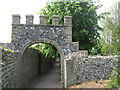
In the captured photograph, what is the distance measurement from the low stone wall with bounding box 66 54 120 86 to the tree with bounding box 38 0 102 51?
11.7 feet

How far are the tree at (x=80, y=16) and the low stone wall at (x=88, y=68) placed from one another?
3559 mm

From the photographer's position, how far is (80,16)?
39.6ft

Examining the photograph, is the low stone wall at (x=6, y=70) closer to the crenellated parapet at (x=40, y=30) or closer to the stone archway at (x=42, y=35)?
the stone archway at (x=42, y=35)

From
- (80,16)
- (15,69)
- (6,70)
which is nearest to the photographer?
(6,70)

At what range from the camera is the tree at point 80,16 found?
1169 cm

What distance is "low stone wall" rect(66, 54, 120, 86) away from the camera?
823 centimetres

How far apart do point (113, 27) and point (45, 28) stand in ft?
14.7

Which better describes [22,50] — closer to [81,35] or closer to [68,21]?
[68,21]

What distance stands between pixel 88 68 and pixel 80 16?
5343 mm

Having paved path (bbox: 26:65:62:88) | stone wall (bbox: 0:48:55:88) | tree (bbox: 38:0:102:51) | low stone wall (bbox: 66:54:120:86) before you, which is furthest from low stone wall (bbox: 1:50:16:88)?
tree (bbox: 38:0:102:51)

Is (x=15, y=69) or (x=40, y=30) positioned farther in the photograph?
(x=40, y=30)

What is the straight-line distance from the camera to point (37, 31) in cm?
970

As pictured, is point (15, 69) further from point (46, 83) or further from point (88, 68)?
point (46, 83)

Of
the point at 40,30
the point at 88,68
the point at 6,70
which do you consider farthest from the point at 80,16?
the point at 6,70
